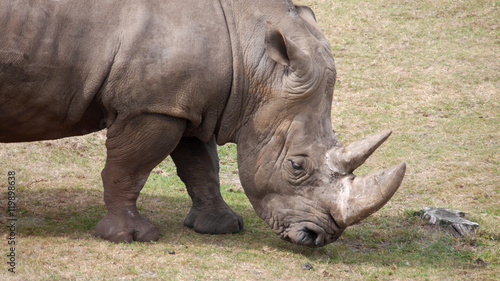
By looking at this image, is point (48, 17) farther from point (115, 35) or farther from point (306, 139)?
point (306, 139)

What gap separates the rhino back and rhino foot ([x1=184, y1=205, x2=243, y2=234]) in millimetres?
1371

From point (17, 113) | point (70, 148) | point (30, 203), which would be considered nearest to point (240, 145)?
point (17, 113)

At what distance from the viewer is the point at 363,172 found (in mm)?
9781

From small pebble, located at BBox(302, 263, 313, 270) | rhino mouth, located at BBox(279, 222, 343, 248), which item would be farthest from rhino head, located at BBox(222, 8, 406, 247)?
small pebble, located at BBox(302, 263, 313, 270)

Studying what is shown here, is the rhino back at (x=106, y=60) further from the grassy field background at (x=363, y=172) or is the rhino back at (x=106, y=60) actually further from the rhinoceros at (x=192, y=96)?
the grassy field background at (x=363, y=172)

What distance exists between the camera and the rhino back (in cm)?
587

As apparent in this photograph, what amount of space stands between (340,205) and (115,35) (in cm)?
260

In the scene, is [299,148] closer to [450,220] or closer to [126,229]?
[126,229]

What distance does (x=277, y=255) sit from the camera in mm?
6547

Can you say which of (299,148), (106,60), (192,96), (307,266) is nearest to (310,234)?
(307,266)

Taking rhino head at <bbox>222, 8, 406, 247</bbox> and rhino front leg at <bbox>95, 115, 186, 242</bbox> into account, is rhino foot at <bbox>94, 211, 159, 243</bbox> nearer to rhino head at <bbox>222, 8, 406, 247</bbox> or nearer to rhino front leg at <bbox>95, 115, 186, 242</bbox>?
rhino front leg at <bbox>95, 115, 186, 242</bbox>

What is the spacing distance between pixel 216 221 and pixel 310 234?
1229 mm

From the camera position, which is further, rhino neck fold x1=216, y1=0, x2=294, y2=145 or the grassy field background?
rhino neck fold x1=216, y1=0, x2=294, y2=145

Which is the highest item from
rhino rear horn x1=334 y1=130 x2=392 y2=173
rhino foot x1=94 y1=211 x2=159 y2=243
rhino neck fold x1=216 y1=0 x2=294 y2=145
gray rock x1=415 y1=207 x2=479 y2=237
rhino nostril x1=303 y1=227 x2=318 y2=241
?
rhino neck fold x1=216 y1=0 x2=294 y2=145
